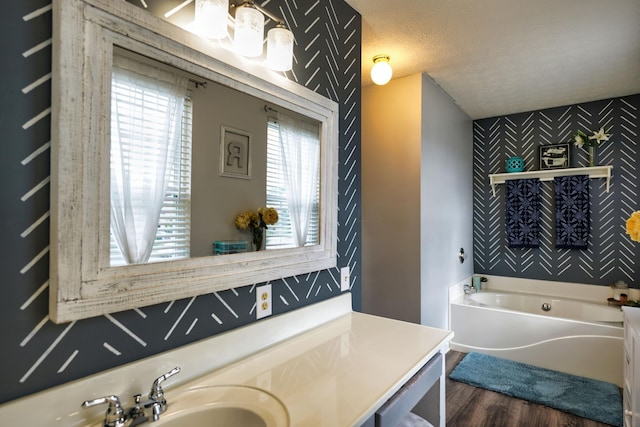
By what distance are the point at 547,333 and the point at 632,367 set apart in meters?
1.35

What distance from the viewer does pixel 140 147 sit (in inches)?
39.7

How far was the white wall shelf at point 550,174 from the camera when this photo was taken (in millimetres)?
3486

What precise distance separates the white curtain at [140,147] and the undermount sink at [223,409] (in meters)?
0.42

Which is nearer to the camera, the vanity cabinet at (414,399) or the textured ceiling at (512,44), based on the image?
the vanity cabinet at (414,399)

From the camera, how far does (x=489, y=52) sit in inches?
99.7

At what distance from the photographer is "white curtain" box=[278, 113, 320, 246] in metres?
1.56

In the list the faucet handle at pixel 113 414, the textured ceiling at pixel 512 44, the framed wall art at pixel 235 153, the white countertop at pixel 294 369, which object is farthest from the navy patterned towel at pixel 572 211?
the faucet handle at pixel 113 414

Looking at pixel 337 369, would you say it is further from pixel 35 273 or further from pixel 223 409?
pixel 35 273

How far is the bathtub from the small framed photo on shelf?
1.42 meters

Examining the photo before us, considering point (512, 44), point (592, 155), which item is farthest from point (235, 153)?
point (592, 155)

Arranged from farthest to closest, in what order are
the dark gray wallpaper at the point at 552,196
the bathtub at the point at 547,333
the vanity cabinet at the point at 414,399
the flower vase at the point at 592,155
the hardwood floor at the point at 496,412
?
the flower vase at the point at 592,155
the dark gray wallpaper at the point at 552,196
the bathtub at the point at 547,333
the hardwood floor at the point at 496,412
the vanity cabinet at the point at 414,399

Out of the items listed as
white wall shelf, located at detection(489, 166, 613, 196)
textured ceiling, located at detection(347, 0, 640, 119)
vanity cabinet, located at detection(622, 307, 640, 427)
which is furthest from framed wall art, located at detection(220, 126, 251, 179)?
white wall shelf, located at detection(489, 166, 613, 196)

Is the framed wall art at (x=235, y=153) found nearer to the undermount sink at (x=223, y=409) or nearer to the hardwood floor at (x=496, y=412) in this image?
the undermount sink at (x=223, y=409)

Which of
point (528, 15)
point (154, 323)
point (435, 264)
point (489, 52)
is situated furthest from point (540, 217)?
point (154, 323)
